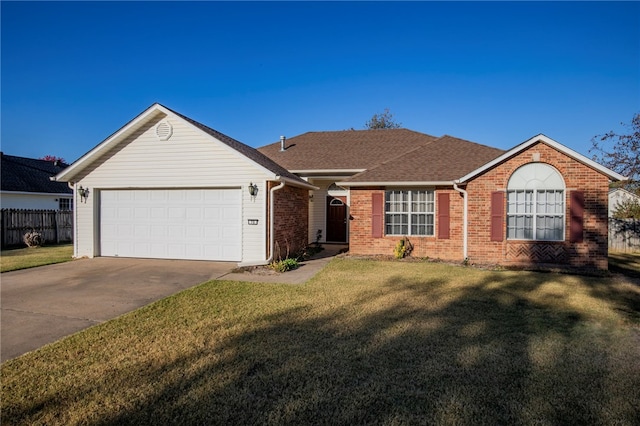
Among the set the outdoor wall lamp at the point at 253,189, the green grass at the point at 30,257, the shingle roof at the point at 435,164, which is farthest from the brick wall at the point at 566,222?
the green grass at the point at 30,257

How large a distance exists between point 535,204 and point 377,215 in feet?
15.8

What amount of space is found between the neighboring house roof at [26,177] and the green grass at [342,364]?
701 inches

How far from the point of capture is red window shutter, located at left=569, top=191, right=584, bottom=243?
32.0ft

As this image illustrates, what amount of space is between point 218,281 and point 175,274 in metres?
1.59

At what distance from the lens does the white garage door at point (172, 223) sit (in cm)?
1078

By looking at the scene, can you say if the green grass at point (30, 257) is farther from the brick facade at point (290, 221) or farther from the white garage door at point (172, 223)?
the brick facade at point (290, 221)

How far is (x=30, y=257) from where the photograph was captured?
1172 cm

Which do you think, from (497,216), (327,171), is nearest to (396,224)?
(497,216)

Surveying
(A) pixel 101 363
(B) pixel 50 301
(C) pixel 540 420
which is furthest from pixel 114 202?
(C) pixel 540 420

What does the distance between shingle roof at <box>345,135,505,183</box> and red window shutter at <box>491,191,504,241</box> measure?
4.33 feet

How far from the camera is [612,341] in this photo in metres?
4.66

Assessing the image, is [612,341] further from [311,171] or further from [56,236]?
[56,236]

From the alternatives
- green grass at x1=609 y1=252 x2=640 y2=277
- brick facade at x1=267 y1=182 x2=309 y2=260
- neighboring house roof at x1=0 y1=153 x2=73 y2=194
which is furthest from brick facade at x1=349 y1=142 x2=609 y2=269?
neighboring house roof at x1=0 y1=153 x2=73 y2=194

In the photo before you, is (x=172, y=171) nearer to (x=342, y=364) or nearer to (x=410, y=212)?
(x=410, y=212)
